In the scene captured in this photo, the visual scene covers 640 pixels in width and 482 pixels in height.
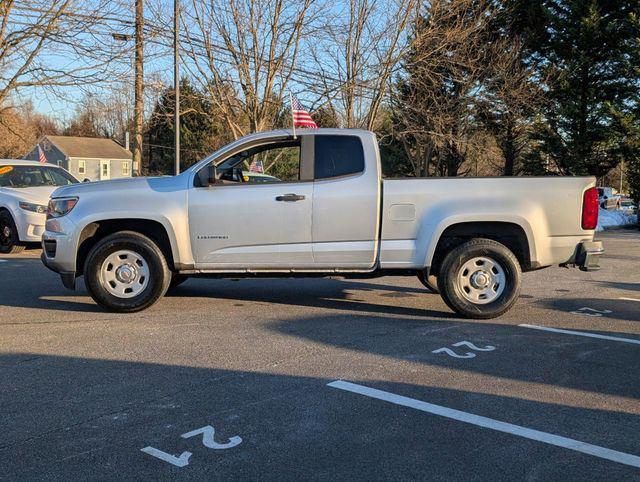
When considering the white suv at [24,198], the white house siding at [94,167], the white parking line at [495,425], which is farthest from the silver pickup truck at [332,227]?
the white house siding at [94,167]

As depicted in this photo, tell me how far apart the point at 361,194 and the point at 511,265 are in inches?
70.3

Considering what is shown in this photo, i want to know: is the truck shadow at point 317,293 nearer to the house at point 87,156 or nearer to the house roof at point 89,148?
the house at point 87,156

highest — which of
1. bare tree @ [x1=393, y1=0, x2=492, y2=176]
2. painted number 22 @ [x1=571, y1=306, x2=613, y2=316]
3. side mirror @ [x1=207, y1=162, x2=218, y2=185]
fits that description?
bare tree @ [x1=393, y1=0, x2=492, y2=176]

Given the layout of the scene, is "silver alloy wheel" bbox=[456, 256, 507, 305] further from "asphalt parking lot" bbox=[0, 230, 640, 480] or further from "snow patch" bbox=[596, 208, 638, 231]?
"snow patch" bbox=[596, 208, 638, 231]

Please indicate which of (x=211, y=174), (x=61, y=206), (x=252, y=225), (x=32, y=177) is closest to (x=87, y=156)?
(x=32, y=177)

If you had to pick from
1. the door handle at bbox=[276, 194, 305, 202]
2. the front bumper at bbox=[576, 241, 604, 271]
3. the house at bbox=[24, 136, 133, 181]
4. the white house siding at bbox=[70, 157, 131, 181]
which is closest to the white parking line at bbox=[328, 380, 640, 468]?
the door handle at bbox=[276, 194, 305, 202]

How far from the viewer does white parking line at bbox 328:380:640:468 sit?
3.57 meters

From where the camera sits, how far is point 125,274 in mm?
7062

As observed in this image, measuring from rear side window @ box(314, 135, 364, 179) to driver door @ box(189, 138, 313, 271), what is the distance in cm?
21

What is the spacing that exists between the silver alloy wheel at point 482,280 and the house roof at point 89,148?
65.7 meters

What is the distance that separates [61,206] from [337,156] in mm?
3148

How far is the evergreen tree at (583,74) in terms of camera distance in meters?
24.9

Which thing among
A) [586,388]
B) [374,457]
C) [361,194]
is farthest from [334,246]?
[374,457]

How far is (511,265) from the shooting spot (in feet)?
22.5
